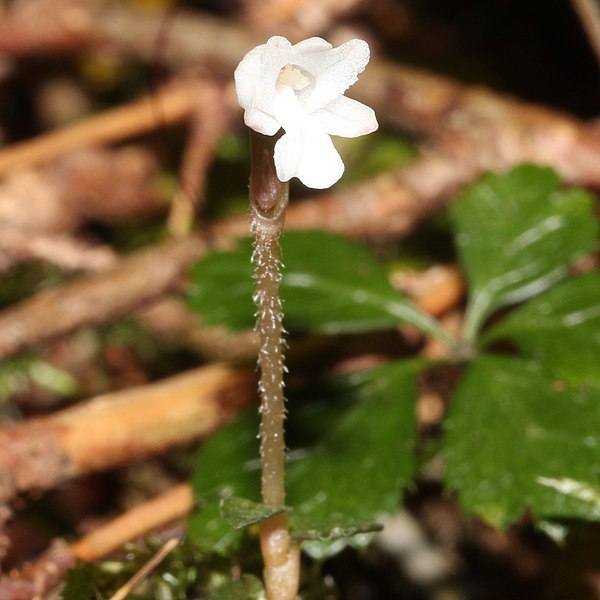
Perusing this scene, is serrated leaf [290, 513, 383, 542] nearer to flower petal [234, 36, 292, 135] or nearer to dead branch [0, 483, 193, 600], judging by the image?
dead branch [0, 483, 193, 600]

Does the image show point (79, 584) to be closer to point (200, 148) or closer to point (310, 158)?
point (310, 158)

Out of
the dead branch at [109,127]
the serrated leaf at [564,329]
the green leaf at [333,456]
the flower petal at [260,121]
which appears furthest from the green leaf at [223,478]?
the dead branch at [109,127]

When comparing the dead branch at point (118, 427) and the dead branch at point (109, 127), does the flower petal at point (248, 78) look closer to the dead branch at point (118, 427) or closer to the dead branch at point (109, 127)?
the dead branch at point (118, 427)

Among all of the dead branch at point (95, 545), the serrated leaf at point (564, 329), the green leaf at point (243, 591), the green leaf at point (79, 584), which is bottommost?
the green leaf at point (243, 591)

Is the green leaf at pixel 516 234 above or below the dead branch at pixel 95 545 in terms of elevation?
above

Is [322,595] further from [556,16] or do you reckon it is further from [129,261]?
[556,16]

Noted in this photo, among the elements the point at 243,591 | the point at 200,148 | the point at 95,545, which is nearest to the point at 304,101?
the point at 243,591

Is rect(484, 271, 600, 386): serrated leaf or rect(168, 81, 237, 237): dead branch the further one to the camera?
rect(168, 81, 237, 237): dead branch

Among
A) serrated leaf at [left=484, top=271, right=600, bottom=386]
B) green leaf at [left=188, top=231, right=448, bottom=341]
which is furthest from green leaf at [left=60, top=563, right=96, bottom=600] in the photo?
serrated leaf at [left=484, top=271, right=600, bottom=386]
